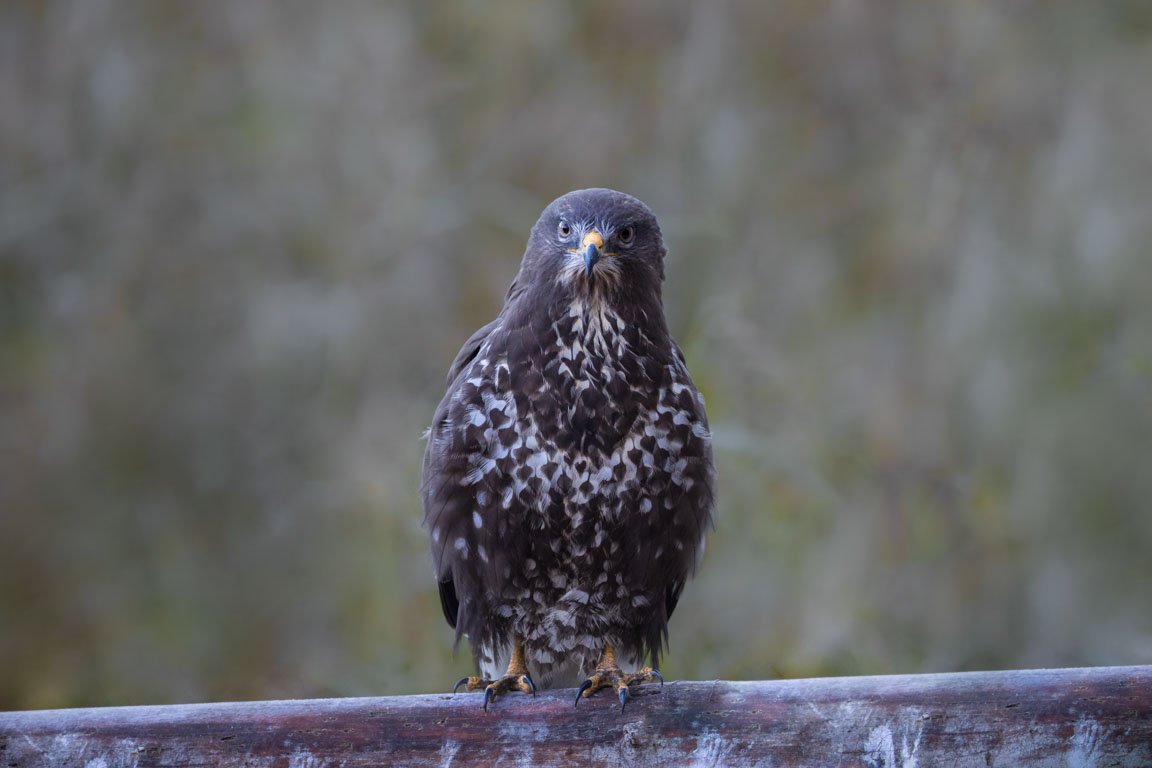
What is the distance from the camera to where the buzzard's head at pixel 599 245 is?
8.86 feet

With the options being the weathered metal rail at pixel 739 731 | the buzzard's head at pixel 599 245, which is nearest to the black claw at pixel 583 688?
the weathered metal rail at pixel 739 731

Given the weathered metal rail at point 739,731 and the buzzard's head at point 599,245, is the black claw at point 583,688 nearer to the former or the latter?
the weathered metal rail at point 739,731

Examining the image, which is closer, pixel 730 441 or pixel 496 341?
pixel 496 341

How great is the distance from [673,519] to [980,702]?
2.74 feet

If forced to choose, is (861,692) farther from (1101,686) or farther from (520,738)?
(520,738)

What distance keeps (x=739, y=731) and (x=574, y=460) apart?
734mm

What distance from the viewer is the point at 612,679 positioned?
2582 mm

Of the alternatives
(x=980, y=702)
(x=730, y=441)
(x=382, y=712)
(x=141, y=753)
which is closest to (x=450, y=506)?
(x=382, y=712)

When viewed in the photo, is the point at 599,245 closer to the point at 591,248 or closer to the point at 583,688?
the point at 591,248

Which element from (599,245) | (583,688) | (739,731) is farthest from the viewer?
(599,245)

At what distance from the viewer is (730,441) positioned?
4.86 m

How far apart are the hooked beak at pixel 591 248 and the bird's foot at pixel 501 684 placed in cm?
91

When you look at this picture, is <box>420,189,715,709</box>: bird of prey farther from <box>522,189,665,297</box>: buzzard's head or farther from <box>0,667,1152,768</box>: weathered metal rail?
<box>0,667,1152,768</box>: weathered metal rail

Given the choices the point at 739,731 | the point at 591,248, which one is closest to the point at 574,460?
the point at 591,248
